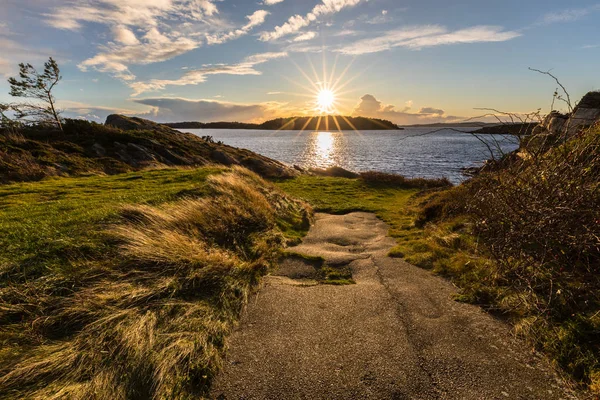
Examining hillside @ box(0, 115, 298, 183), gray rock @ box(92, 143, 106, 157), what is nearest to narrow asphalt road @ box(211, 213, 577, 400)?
hillside @ box(0, 115, 298, 183)

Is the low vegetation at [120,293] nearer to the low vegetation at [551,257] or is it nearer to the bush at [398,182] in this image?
the low vegetation at [551,257]

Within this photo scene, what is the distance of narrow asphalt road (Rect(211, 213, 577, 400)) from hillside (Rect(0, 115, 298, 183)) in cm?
1963

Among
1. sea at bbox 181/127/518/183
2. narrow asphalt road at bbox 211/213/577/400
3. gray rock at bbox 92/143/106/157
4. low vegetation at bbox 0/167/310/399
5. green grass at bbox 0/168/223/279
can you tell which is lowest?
sea at bbox 181/127/518/183

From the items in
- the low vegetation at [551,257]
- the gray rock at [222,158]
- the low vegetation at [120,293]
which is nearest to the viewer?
the low vegetation at [120,293]

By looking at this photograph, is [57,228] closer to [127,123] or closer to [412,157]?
[127,123]

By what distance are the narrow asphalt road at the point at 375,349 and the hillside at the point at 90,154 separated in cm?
1963

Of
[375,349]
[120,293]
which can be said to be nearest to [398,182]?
[375,349]

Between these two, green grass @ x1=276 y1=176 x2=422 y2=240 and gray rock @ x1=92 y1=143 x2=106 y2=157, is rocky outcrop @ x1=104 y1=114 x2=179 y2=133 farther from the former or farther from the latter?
green grass @ x1=276 y1=176 x2=422 y2=240

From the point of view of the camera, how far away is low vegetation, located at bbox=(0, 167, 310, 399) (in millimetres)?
3926

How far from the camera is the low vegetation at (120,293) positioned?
12.9ft

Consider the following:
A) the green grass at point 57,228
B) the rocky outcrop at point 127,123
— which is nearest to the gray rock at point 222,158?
the rocky outcrop at point 127,123

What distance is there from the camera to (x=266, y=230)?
10695mm

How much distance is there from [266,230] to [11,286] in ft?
22.2

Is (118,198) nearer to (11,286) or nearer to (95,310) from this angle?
(11,286)
